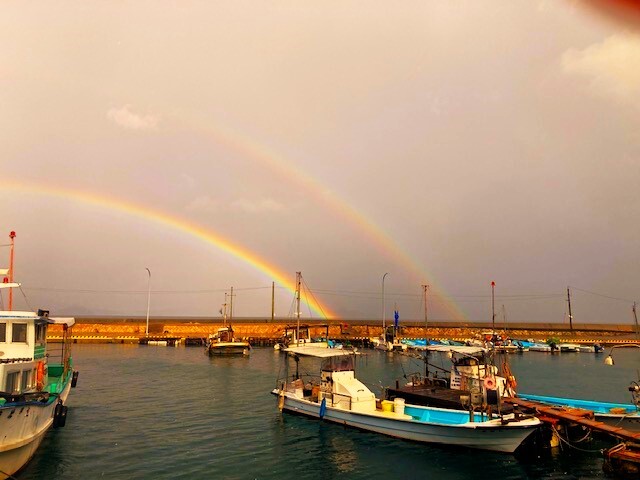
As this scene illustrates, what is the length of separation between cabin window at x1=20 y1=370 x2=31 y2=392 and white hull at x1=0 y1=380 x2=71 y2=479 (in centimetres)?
259

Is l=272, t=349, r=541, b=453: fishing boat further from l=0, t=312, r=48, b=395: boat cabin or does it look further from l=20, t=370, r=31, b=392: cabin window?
l=0, t=312, r=48, b=395: boat cabin

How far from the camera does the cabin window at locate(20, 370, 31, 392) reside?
24016 millimetres

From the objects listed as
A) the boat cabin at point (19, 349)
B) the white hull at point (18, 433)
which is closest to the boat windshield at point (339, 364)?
the white hull at point (18, 433)

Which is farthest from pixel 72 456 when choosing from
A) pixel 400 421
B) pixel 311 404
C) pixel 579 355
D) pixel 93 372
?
pixel 579 355

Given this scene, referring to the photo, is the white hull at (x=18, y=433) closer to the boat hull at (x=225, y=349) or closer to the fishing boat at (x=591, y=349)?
the boat hull at (x=225, y=349)

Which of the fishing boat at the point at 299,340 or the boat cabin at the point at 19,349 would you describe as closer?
the boat cabin at the point at 19,349

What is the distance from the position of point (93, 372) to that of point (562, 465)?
54.0 metres

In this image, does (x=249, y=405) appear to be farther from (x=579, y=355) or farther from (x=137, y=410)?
(x=579, y=355)

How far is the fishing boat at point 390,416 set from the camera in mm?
24625

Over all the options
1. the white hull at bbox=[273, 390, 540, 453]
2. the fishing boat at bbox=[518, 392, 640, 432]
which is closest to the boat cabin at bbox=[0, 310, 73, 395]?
the white hull at bbox=[273, 390, 540, 453]

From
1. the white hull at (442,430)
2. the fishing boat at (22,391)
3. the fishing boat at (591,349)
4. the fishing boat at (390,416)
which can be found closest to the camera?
the fishing boat at (22,391)

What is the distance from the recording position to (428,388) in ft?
108

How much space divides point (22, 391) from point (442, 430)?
75.5ft

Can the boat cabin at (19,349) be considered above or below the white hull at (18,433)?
above
